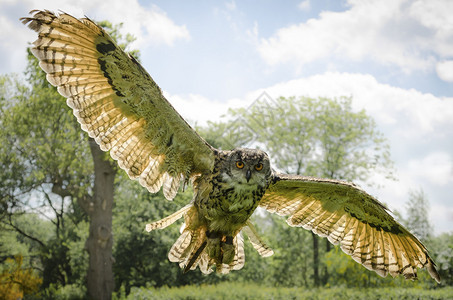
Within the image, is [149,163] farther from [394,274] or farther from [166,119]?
[394,274]

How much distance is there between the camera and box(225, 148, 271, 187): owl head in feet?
9.95

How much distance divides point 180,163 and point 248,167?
854 mm

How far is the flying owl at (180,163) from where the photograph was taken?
3.10 metres

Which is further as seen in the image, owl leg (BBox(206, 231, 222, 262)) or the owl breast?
owl leg (BBox(206, 231, 222, 262))

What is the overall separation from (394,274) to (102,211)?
431 inches

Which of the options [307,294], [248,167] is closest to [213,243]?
[248,167]

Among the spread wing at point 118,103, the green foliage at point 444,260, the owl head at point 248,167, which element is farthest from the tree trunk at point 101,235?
the owl head at point 248,167

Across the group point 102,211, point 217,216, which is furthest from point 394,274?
point 102,211

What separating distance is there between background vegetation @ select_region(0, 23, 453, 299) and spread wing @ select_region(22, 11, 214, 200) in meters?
6.45

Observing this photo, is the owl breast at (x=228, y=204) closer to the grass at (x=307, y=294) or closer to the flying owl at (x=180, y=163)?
the flying owl at (x=180, y=163)

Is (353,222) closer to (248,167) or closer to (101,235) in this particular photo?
(248,167)

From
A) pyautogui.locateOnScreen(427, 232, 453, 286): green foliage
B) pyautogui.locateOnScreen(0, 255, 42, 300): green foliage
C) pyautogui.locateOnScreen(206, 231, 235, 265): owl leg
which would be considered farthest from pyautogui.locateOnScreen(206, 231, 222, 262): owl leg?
pyautogui.locateOnScreen(0, 255, 42, 300): green foliage

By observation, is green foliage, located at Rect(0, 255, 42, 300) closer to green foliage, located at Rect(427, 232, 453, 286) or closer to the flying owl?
the flying owl

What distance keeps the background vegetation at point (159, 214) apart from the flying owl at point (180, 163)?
525 cm
